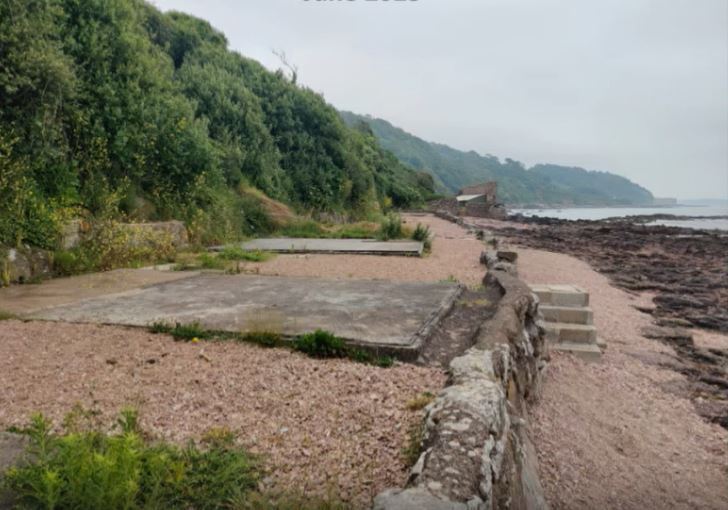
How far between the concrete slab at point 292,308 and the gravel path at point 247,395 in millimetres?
376

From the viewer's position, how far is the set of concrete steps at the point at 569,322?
6.32 metres

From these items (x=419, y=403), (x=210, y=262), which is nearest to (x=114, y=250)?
(x=210, y=262)

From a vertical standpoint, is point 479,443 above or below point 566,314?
above

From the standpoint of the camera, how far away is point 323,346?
369 centimetres

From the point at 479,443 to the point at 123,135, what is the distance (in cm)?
862

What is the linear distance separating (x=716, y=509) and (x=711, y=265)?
16680mm

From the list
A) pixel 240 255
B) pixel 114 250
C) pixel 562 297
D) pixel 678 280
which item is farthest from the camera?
pixel 678 280

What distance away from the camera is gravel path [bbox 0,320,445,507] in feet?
7.77

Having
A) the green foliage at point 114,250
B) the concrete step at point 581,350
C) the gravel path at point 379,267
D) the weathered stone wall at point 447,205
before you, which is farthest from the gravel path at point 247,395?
the weathered stone wall at point 447,205

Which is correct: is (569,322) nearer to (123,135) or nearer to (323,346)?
(323,346)

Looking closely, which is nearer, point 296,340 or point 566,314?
point 296,340

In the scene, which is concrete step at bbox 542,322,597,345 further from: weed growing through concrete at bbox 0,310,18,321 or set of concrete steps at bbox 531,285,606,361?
weed growing through concrete at bbox 0,310,18,321

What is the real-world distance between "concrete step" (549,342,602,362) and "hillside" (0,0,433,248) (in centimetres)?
658

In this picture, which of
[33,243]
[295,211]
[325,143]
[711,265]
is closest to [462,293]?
[33,243]
